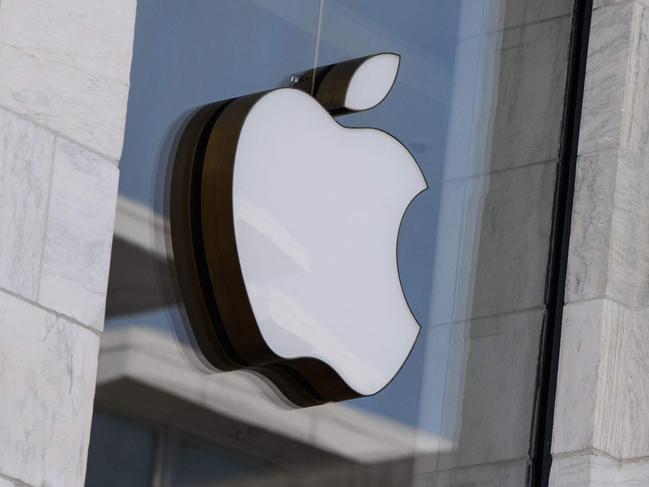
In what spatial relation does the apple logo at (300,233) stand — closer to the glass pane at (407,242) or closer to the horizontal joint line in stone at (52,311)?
the glass pane at (407,242)

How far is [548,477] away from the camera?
6.14 metres

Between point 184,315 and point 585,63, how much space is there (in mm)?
2255

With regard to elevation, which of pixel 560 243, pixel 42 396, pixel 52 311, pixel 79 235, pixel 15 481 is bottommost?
pixel 15 481

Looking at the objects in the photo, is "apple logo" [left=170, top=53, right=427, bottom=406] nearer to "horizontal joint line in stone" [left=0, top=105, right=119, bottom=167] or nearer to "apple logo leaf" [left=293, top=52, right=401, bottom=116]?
"apple logo leaf" [left=293, top=52, right=401, bottom=116]

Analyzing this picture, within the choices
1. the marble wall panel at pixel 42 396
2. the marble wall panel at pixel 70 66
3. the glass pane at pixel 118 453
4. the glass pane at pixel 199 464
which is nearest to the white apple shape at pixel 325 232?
the glass pane at pixel 199 464

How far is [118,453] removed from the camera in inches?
191

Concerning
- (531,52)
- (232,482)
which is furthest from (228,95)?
(531,52)

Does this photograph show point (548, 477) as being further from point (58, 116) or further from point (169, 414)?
point (58, 116)

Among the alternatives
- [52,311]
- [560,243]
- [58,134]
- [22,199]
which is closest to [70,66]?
[58,134]

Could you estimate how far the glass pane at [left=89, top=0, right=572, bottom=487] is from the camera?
16.4ft

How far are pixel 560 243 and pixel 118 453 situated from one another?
218 centimetres

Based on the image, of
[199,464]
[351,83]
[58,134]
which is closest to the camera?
[58,134]

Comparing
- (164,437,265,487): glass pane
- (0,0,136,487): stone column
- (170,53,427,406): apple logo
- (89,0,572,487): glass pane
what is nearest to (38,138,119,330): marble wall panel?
(0,0,136,487): stone column

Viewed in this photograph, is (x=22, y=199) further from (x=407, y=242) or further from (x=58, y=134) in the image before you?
(x=407, y=242)
